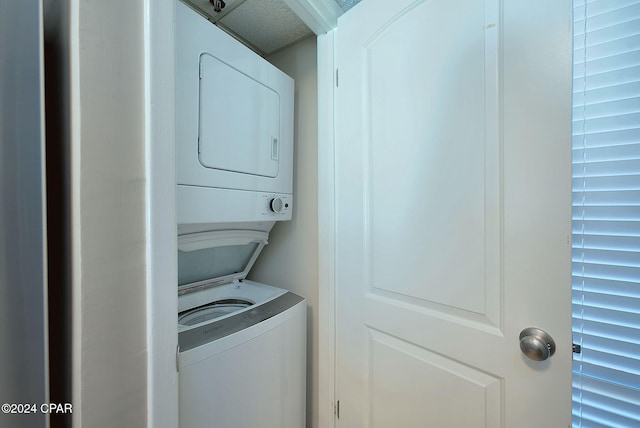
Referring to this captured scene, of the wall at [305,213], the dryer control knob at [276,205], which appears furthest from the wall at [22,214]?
the wall at [305,213]

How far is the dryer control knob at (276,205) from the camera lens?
1295mm

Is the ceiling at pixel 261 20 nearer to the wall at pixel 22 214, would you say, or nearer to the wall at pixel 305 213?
the wall at pixel 305 213

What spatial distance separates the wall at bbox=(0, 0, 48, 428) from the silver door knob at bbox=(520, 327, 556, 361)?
46.6 inches

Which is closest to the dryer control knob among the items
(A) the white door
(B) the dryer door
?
(B) the dryer door

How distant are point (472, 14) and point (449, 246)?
30.4 inches

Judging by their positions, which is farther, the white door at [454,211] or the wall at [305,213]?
the wall at [305,213]

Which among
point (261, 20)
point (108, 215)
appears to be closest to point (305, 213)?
point (108, 215)

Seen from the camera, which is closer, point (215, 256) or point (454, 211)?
point (454, 211)

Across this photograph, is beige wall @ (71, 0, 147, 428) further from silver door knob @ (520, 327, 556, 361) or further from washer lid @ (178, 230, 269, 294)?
silver door knob @ (520, 327, 556, 361)

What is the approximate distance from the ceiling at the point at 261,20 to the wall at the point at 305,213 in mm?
98

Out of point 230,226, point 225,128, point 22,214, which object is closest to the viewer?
point 22,214

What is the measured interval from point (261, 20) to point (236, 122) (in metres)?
0.75

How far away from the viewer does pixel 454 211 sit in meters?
0.80

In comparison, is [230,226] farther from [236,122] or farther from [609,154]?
[609,154]
